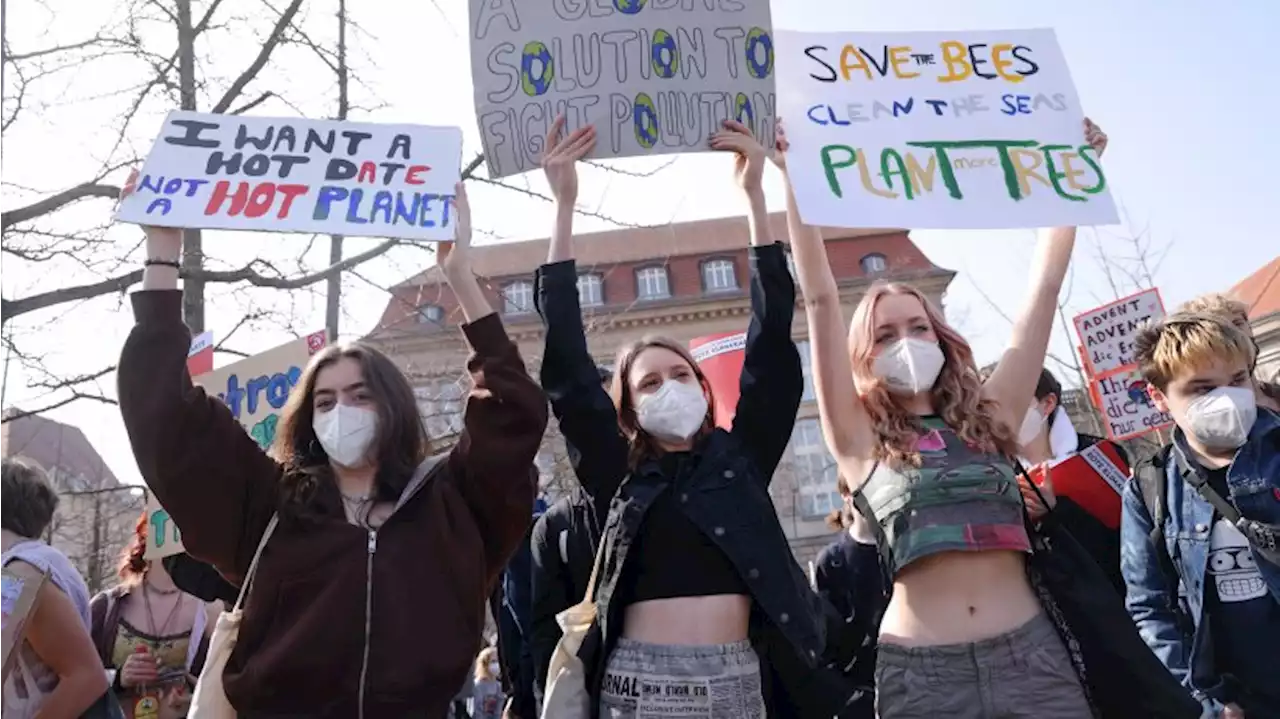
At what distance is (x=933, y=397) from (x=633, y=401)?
0.89 metres

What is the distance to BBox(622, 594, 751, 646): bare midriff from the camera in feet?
8.60

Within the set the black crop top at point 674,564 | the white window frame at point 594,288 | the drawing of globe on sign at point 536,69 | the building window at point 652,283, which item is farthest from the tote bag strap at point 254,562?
the building window at point 652,283

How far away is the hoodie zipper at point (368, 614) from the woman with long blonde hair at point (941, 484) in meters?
1.27

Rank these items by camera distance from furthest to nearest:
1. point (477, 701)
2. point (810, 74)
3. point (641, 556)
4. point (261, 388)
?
point (477, 701) < point (261, 388) < point (810, 74) < point (641, 556)

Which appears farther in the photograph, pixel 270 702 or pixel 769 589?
pixel 769 589

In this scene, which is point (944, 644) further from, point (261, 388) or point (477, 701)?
point (477, 701)

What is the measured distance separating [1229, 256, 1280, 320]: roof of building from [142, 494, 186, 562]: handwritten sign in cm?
3575

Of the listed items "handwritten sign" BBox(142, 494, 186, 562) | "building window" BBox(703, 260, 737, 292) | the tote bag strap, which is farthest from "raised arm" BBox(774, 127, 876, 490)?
"building window" BBox(703, 260, 737, 292)

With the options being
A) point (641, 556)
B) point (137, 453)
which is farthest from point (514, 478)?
point (137, 453)

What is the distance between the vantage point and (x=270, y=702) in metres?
2.36

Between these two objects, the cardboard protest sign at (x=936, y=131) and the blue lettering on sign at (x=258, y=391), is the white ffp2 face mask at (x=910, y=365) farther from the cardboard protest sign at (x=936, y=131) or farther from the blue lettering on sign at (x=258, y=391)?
the blue lettering on sign at (x=258, y=391)

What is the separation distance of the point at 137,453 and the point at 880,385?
202 cm

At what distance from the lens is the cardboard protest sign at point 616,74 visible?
10.9 feet

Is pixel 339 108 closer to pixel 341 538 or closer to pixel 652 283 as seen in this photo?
pixel 341 538
